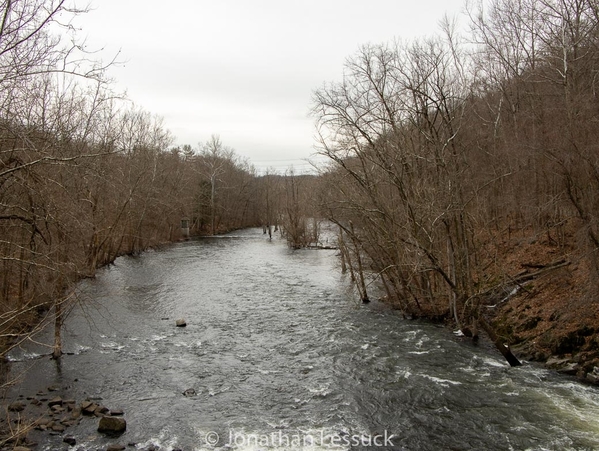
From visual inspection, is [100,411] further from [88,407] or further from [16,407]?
[16,407]

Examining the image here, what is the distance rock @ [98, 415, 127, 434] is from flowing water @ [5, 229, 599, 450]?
183mm

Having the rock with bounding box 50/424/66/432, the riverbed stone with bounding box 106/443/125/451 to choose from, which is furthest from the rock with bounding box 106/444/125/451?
the rock with bounding box 50/424/66/432

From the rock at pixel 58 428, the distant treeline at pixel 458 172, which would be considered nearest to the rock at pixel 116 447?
the rock at pixel 58 428

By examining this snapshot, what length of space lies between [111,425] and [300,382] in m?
4.35

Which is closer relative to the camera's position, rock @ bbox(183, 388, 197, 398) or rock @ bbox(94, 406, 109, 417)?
rock @ bbox(94, 406, 109, 417)

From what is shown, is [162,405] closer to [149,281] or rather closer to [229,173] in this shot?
[149,281]

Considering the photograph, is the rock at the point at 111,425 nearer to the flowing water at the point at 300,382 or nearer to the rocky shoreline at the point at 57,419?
the rocky shoreline at the point at 57,419

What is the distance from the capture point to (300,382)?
10.8 metres

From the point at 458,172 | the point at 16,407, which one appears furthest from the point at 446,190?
the point at 16,407

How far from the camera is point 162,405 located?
9.52m

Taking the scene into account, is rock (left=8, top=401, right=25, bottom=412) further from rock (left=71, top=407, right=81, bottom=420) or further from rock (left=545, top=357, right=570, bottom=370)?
rock (left=545, top=357, right=570, bottom=370)

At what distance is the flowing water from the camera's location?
27.0 feet

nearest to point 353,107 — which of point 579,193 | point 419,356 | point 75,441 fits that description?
point 579,193

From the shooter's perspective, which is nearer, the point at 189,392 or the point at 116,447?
the point at 116,447
